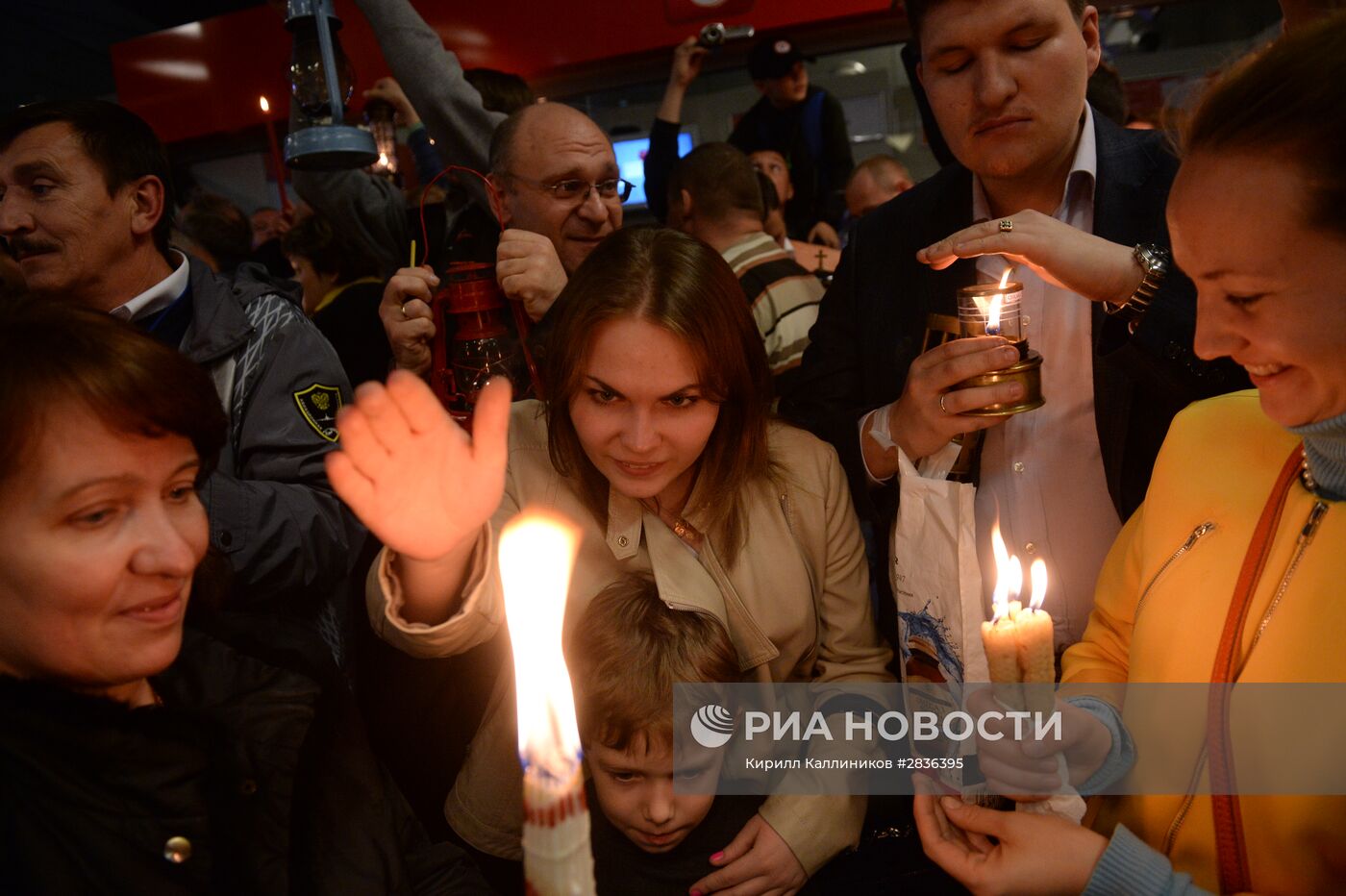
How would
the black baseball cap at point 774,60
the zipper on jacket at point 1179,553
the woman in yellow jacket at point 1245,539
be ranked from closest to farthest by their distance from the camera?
the woman in yellow jacket at point 1245,539, the zipper on jacket at point 1179,553, the black baseball cap at point 774,60

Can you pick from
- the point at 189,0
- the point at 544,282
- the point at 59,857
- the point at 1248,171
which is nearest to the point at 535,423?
the point at 544,282

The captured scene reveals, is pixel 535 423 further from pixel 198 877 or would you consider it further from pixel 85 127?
pixel 85 127

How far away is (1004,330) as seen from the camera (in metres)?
1.53

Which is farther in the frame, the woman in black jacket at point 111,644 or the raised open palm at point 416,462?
the woman in black jacket at point 111,644

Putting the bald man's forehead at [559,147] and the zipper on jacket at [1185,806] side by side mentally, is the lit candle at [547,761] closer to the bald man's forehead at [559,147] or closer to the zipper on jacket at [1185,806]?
the zipper on jacket at [1185,806]

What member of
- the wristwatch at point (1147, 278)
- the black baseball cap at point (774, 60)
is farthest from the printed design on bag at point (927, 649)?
the black baseball cap at point (774, 60)

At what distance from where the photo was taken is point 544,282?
2166 millimetres

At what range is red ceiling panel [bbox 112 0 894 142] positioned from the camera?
6637mm

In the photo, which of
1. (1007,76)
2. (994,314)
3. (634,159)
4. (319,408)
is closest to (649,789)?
(994,314)

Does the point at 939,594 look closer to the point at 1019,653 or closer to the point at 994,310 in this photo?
the point at 994,310

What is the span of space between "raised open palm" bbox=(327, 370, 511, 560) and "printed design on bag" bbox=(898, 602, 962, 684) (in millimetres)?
832

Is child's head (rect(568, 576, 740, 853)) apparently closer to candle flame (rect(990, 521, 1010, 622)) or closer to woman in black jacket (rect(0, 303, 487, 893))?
woman in black jacket (rect(0, 303, 487, 893))

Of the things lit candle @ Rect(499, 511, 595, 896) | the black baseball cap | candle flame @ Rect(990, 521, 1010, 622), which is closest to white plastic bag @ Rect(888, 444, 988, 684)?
candle flame @ Rect(990, 521, 1010, 622)

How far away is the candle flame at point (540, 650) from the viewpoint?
664 mm
